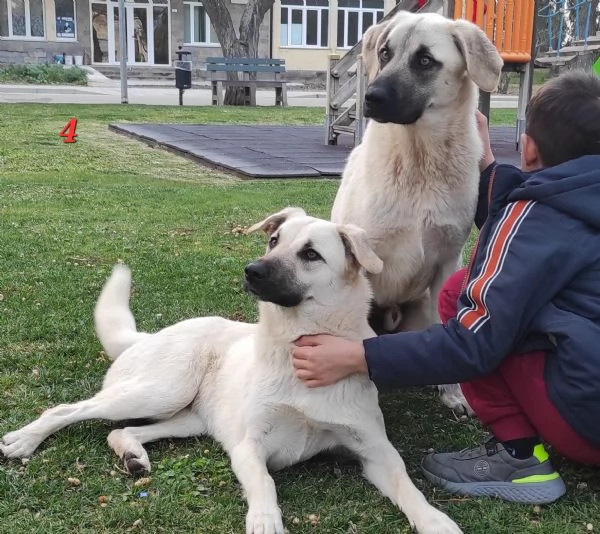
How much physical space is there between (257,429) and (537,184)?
138cm

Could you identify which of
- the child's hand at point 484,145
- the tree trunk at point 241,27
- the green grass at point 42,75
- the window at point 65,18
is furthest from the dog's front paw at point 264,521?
the window at point 65,18

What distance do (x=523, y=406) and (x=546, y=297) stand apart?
45cm

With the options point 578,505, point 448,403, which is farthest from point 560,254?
point 448,403

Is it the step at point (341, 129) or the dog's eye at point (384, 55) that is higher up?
the dog's eye at point (384, 55)

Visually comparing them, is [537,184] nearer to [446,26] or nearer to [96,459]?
[446,26]

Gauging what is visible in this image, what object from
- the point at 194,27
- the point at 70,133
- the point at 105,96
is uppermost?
the point at 194,27

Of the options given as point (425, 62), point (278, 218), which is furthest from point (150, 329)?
point (425, 62)

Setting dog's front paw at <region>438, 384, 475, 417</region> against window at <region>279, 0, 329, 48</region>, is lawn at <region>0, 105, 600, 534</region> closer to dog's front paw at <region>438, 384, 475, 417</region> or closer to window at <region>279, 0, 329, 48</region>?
dog's front paw at <region>438, 384, 475, 417</region>

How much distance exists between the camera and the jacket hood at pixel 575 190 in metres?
2.44

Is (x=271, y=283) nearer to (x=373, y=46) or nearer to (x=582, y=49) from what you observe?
(x=373, y=46)

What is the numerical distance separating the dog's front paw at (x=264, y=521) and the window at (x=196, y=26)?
39027 mm

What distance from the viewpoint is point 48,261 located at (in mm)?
5664

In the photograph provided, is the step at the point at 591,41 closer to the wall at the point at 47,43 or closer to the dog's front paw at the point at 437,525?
the dog's front paw at the point at 437,525

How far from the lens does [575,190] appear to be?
245 centimetres
